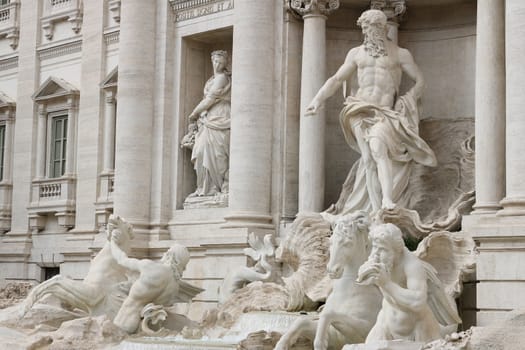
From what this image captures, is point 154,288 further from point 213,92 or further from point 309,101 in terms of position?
point 213,92

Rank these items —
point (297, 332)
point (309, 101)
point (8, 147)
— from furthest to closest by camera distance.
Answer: point (8, 147)
point (309, 101)
point (297, 332)

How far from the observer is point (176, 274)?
17281 mm

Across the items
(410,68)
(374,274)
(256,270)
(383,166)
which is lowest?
(256,270)

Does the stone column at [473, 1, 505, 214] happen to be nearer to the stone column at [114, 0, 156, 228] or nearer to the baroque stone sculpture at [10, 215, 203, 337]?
the baroque stone sculpture at [10, 215, 203, 337]

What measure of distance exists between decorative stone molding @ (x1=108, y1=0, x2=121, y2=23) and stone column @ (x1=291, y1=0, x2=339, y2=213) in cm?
605

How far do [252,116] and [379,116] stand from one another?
2.78 metres

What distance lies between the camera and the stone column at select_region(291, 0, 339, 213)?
19.2m

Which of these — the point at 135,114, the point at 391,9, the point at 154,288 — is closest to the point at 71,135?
the point at 135,114

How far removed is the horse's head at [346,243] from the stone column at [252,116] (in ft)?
20.5

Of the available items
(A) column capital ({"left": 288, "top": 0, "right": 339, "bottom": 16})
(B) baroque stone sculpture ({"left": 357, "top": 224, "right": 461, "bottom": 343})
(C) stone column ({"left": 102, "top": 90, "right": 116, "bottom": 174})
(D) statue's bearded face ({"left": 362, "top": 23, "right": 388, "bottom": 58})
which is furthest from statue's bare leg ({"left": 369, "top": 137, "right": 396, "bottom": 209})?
(C) stone column ({"left": 102, "top": 90, "right": 116, "bottom": 174})

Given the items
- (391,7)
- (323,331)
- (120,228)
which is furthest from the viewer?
(391,7)

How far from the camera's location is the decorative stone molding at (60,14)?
85.3 feet

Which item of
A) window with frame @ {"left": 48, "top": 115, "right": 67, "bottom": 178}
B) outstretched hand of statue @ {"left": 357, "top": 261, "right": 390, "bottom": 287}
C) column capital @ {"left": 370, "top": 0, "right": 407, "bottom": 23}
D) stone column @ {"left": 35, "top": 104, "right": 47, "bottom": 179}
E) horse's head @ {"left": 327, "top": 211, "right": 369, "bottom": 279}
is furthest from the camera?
stone column @ {"left": 35, "top": 104, "right": 47, "bottom": 179}

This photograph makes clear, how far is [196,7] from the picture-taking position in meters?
21.9
